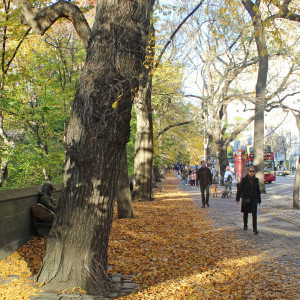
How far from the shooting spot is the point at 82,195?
5258 mm

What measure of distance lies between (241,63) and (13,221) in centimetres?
2544

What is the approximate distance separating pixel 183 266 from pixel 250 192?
432 centimetres

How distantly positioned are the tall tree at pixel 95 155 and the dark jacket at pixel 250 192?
5.96 metres

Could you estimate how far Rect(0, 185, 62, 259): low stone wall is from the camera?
6.89 meters

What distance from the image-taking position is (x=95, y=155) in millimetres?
5281

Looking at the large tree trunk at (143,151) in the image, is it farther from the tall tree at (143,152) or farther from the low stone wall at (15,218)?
the low stone wall at (15,218)

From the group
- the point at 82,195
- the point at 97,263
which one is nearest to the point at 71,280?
the point at 97,263

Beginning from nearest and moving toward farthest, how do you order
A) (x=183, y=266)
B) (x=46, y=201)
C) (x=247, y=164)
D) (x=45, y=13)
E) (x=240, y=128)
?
(x=45, y=13) < (x=183, y=266) < (x=46, y=201) < (x=240, y=128) < (x=247, y=164)

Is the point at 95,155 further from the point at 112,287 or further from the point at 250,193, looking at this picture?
the point at 250,193

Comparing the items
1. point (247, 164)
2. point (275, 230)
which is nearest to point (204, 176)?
point (275, 230)

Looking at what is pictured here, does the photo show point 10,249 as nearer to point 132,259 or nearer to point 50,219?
point 50,219

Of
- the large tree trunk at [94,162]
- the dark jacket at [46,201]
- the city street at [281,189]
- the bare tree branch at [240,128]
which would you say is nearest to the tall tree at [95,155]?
the large tree trunk at [94,162]

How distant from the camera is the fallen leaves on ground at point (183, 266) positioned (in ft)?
17.6

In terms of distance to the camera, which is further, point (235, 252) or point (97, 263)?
point (235, 252)
